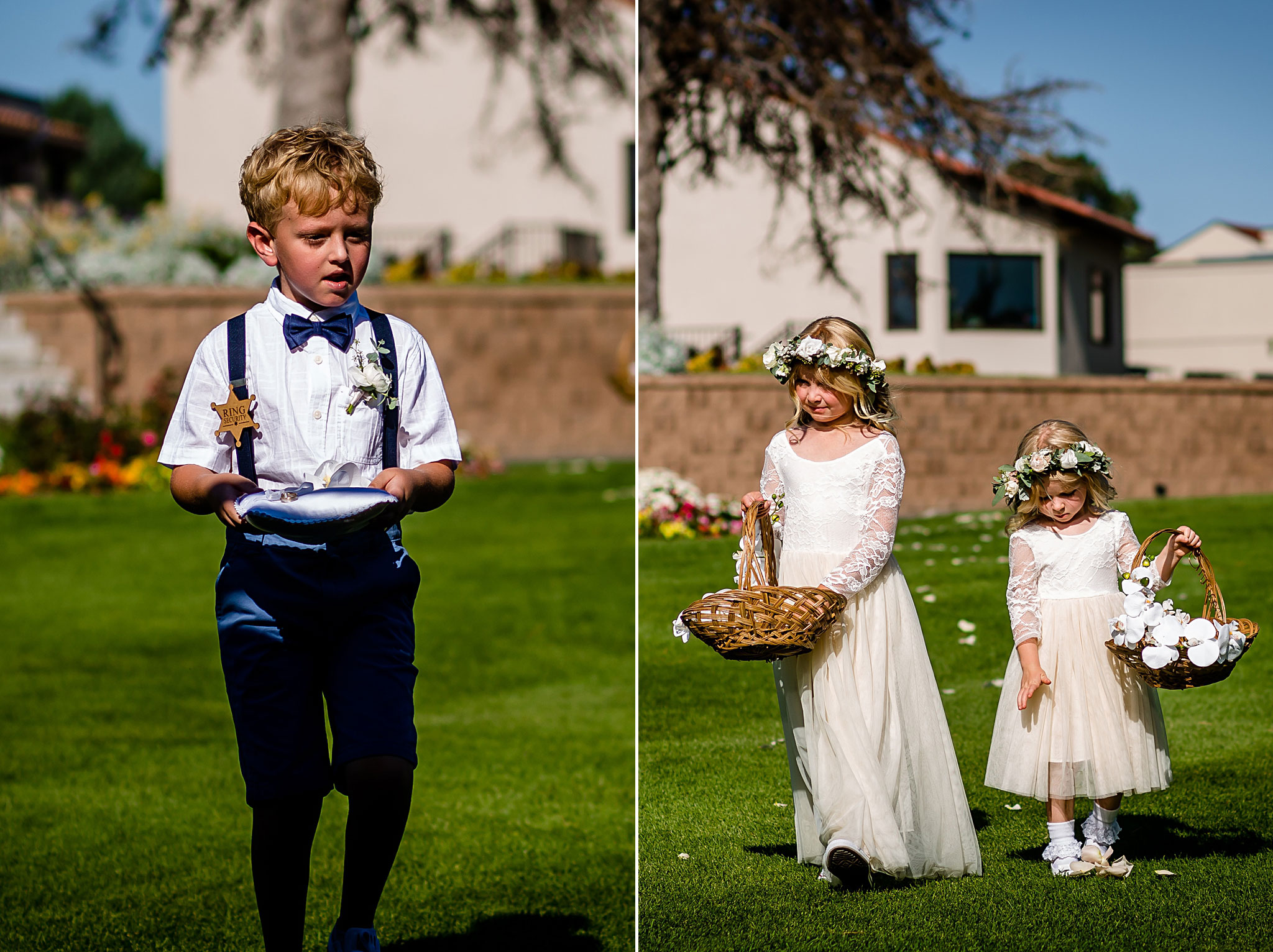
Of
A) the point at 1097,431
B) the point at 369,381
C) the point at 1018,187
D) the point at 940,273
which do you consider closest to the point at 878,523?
the point at 369,381

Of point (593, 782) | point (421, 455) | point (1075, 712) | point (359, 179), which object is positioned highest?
point (359, 179)

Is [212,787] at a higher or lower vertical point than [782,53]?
lower

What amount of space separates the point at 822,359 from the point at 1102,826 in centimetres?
135

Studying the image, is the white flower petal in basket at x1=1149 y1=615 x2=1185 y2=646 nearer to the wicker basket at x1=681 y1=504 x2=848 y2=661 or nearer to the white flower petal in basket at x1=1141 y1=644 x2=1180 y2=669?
the white flower petal in basket at x1=1141 y1=644 x2=1180 y2=669

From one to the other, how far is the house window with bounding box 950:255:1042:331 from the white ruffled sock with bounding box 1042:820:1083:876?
5.91 m

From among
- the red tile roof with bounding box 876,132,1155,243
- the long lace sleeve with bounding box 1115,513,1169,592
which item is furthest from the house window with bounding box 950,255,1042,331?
the long lace sleeve with bounding box 1115,513,1169,592

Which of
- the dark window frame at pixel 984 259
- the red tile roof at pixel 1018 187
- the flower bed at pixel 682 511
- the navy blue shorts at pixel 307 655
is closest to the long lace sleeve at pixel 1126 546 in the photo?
the flower bed at pixel 682 511

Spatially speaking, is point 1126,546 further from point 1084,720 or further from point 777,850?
point 777,850

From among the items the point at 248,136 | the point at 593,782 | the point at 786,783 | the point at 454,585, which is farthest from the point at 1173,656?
the point at 248,136

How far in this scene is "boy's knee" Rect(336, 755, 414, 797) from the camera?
2.83 metres

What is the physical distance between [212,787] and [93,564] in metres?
5.08

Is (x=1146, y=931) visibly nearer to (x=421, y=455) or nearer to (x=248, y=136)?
(x=421, y=455)

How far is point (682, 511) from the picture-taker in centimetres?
594

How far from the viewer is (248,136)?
25.2 meters
